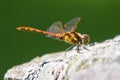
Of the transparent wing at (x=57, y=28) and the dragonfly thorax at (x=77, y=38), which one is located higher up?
the transparent wing at (x=57, y=28)

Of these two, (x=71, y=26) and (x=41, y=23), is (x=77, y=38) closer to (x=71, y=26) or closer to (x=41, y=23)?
(x=71, y=26)

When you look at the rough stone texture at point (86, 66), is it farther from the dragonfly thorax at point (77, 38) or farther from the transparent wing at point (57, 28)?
the transparent wing at point (57, 28)

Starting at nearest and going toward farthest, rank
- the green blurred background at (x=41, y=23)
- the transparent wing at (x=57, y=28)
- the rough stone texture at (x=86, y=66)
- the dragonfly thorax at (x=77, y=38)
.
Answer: the rough stone texture at (x=86, y=66) < the dragonfly thorax at (x=77, y=38) < the transparent wing at (x=57, y=28) < the green blurred background at (x=41, y=23)

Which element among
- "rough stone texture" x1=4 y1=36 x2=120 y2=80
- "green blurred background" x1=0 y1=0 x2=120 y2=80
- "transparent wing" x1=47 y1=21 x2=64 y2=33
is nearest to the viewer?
"rough stone texture" x1=4 y1=36 x2=120 y2=80

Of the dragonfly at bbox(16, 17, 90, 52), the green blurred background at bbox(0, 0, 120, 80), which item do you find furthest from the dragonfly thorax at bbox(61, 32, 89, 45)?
the green blurred background at bbox(0, 0, 120, 80)

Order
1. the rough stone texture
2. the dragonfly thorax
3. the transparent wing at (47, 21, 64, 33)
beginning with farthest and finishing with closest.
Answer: the transparent wing at (47, 21, 64, 33) → the dragonfly thorax → the rough stone texture

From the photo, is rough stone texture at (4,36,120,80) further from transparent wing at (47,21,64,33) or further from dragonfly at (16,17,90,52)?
transparent wing at (47,21,64,33)

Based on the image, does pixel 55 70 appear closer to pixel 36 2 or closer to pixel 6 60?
pixel 6 60

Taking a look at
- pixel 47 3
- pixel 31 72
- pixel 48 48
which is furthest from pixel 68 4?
pixel 31 72

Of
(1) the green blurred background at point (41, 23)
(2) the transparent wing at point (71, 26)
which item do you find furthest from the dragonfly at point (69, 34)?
(1) the green blurred background at point (41, 23)
